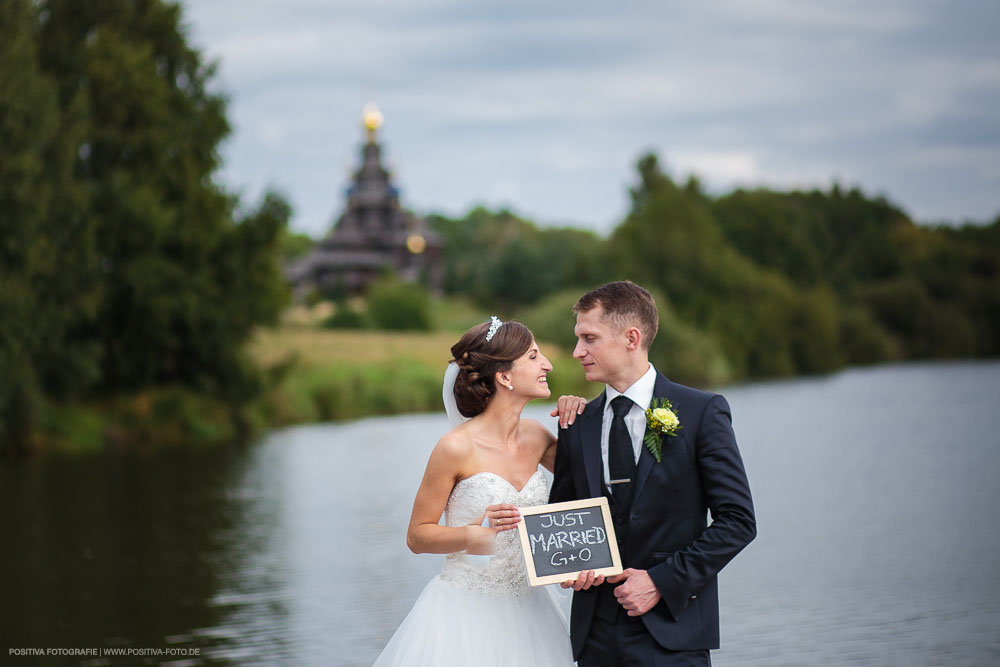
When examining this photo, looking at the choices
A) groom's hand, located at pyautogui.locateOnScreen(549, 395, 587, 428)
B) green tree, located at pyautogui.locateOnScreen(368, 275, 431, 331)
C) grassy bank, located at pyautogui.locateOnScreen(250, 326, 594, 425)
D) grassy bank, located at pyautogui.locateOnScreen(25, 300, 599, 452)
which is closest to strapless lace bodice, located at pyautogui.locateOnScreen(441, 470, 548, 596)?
groom's hand, located at pyautogui.locateOnScreen(549, 395, 587, 428)

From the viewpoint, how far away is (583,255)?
7212 cm

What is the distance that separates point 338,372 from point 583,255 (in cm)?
3305

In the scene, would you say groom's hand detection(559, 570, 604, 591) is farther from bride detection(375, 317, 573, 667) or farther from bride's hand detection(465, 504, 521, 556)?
bride detection(375, 317, 573, 667)

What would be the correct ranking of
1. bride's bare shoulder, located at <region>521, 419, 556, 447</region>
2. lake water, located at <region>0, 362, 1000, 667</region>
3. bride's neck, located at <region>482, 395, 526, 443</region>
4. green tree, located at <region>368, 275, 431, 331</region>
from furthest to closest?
1. green tree, located at <region>368, 275, 431, 331</region>
2. lake water, located at <region>0, 362, 1000, 667</region>
3. bride's bare shoulder, located at <region>521, 419, 556, 447</region>
4. bride's neck, located at <region>482, 395, 526, 443</region>

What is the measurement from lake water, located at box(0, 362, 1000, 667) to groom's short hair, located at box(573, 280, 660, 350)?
222 inches

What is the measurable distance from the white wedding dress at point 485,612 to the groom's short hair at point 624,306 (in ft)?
3.08

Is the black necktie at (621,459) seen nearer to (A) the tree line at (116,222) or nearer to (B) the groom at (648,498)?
(B) the groom at (648,498)

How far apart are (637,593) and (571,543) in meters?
0.26

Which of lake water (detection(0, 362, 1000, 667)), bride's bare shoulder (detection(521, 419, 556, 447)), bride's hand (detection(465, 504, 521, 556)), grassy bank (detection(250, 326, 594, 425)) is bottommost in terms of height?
lake water (detection(0, 362, 1000, 667))

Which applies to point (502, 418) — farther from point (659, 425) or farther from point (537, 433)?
point (659, 425)

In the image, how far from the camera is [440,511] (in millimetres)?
4578

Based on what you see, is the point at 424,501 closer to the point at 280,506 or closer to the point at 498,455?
the point at 498,455

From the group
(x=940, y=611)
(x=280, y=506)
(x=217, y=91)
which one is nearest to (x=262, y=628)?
(x=940, y=611)

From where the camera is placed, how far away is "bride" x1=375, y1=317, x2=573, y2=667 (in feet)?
15.0
